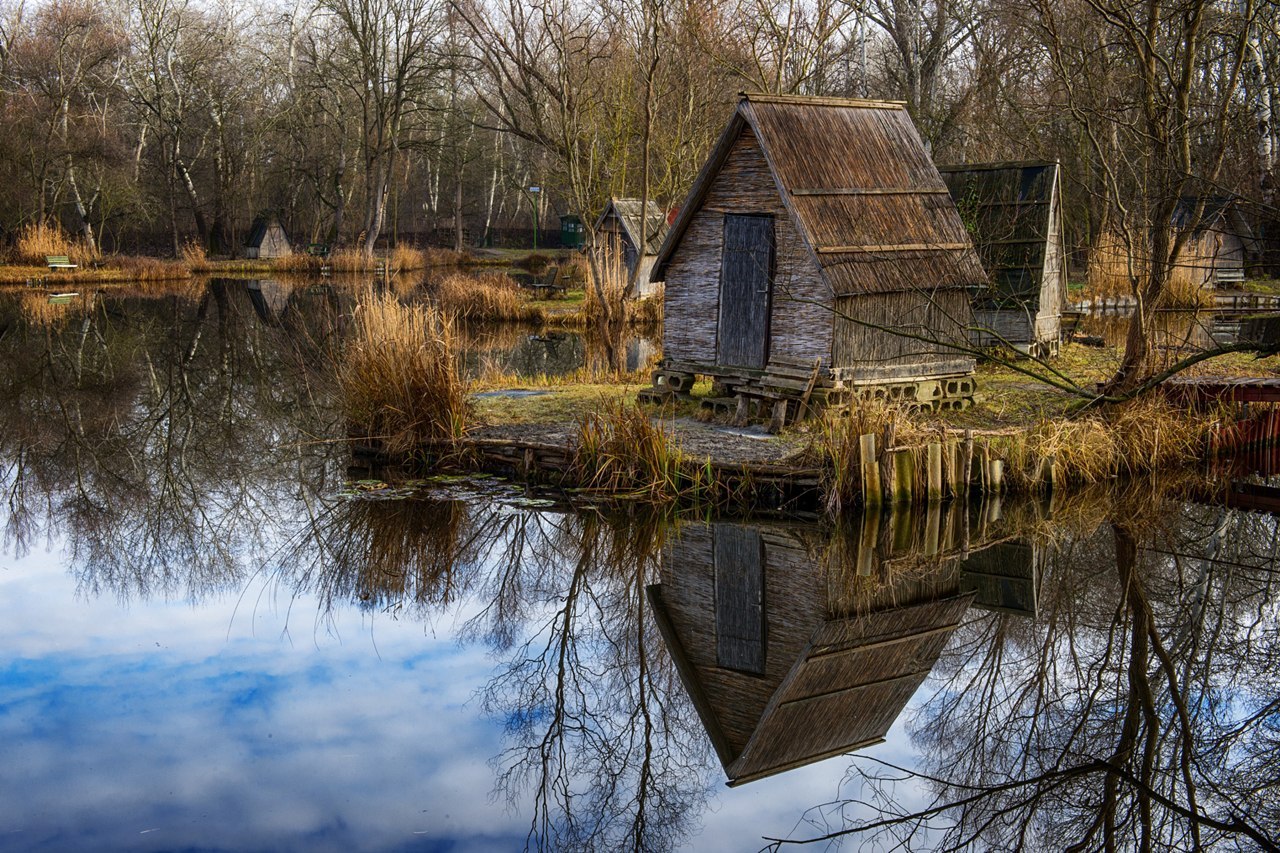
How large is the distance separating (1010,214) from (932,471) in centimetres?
909

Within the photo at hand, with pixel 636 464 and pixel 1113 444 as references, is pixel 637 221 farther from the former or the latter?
pixel 636 464

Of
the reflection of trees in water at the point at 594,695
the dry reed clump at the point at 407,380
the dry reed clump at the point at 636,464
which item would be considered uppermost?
the dry reed clump at the point at 407,380

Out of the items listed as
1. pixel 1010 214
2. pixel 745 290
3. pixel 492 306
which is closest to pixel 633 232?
pixel 492 306

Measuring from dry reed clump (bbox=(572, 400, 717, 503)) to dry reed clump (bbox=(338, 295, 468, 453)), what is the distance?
175 cm

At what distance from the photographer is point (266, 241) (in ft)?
154

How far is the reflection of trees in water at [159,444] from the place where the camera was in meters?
12.0

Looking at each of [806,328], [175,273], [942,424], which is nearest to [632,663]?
[942,424]

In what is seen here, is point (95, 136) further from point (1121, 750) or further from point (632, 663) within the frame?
point (1121, 750)

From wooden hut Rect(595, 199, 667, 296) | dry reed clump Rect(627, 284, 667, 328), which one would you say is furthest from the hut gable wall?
dry reed clump Rect(627, 284, 667, 328)

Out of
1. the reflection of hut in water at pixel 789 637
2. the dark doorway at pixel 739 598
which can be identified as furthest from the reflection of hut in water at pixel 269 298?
the reflection of hut in water at pixel 789 637

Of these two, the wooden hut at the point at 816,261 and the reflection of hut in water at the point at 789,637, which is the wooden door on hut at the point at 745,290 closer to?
the wooden hut at the point at 816,261

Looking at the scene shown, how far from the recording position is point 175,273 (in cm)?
4134

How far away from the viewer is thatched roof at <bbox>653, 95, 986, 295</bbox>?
14031mm

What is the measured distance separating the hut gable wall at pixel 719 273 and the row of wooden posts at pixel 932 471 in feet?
6.67
